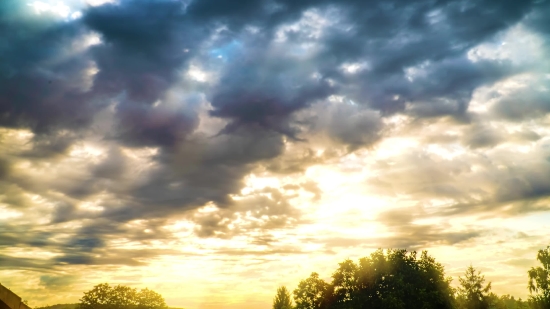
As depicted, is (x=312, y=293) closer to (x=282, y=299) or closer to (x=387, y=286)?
(x=387, y=286)

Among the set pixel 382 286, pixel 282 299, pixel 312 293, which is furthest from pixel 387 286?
pixel 282 299

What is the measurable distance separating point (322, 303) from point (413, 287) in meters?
14.0

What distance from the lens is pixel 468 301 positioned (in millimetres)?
71375

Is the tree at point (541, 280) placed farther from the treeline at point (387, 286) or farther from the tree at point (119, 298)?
the tree at point (119, 298)

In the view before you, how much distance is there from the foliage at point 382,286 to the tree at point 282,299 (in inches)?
1545

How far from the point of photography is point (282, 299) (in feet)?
305

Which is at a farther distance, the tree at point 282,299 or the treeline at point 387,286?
the tree at point 282,299

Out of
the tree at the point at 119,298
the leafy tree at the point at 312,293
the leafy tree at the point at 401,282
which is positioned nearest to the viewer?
the leafy tree at the point at 401,282

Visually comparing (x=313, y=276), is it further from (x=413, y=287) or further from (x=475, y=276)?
(x=475, y=276)

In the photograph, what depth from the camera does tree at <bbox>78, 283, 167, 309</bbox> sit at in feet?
239

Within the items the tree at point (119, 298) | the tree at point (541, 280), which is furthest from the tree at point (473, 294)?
the tree at point (119, 298)

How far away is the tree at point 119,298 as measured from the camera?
A: 7294cm

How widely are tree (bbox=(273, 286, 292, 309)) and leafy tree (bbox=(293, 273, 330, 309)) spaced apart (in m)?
37.9

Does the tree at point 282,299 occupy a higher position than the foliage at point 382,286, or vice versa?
the foliage at point 382,286
